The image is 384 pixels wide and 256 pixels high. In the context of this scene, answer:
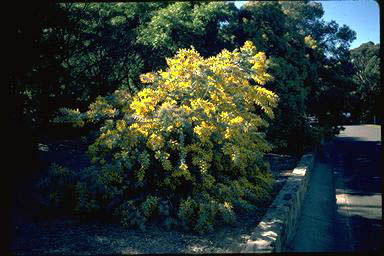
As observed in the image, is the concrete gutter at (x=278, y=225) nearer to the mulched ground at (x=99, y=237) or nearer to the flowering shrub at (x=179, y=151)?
the mulched ground at (x=99, y=237)

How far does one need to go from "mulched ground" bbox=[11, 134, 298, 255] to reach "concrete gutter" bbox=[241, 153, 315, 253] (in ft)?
0.91

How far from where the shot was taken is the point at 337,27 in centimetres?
1952

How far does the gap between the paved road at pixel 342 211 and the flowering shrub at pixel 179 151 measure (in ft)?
3.37

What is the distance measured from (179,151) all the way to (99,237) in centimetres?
161

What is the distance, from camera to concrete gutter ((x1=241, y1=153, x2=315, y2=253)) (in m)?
3.63

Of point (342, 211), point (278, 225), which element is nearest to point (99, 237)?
point (278, 225)

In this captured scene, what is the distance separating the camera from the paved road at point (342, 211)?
491cm

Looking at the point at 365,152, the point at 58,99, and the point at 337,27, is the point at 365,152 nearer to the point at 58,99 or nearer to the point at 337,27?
the point at 337,27

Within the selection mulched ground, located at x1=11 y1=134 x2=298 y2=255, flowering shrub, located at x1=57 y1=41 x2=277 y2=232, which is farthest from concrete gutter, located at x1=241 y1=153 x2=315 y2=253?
flowering shrub, located at x1=57 y1=41 x2=277 y2=232

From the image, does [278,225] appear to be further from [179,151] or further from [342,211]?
[342,211]

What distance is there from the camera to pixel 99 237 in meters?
3.93

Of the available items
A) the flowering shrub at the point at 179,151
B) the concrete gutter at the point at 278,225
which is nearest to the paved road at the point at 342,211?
the concrete gutter at the point at 278,225

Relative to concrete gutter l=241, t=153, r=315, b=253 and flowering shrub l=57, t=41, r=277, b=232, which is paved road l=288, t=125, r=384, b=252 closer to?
concrete gutter l=241, t=153, r=315, b=253

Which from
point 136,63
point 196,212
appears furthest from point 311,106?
point 196,212
